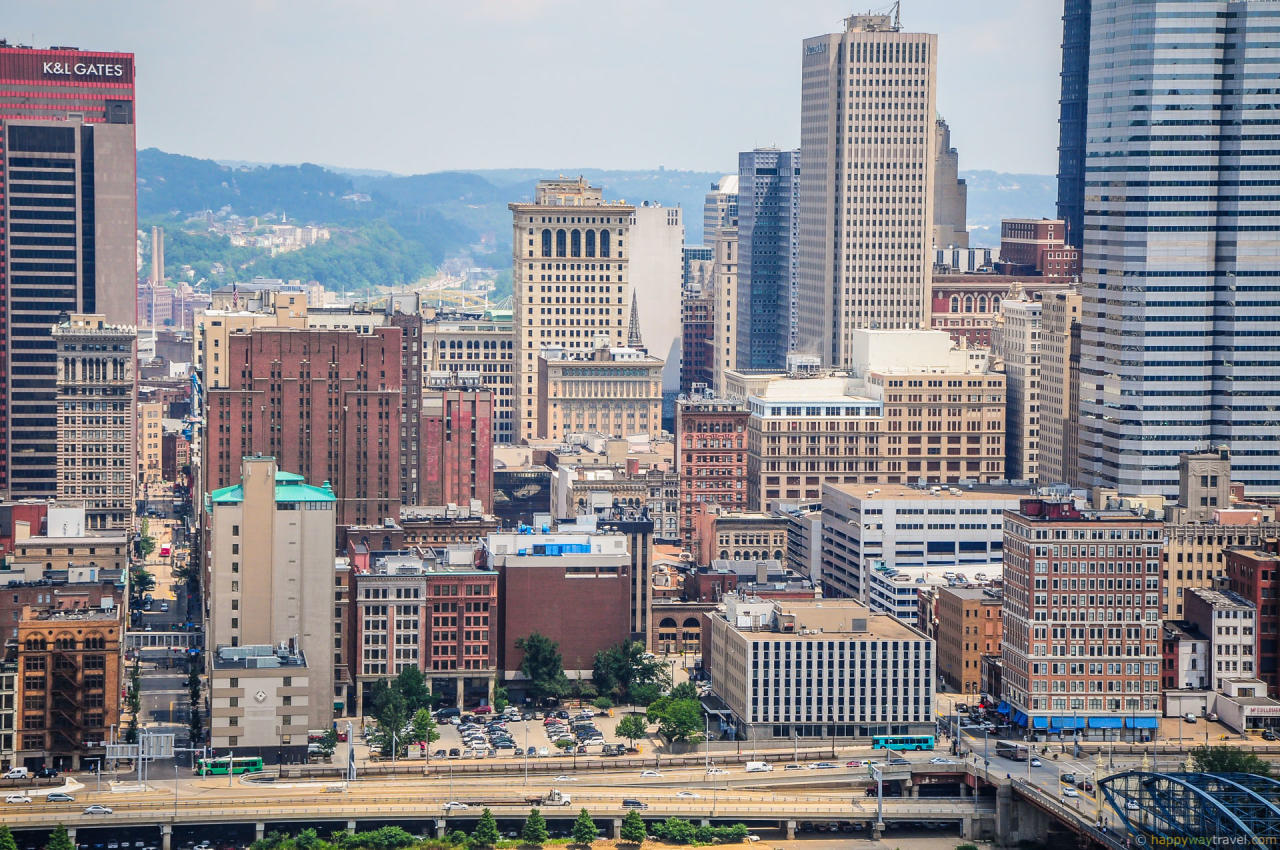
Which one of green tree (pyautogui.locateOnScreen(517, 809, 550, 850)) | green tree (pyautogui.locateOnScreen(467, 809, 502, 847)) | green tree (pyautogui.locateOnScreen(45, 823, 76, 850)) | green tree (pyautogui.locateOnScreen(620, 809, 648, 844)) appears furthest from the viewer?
green tree (pyautogui.locateOnScreen(620, 809, 648, 844))

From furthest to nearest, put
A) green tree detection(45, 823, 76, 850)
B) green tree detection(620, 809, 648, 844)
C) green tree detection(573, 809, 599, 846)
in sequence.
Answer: green tree detection(620, 809, 648, 844), green tree detection(573, 809, 599, 846), green tree detection(45, 823, 76, 850)

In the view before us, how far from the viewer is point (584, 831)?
198m

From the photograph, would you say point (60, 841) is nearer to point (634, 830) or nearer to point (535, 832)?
point (535, 832)

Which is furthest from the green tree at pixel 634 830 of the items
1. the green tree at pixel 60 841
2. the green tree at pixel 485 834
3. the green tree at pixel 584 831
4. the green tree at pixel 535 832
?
the green tree at pixel 60 841

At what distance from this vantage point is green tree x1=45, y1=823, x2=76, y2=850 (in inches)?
7530

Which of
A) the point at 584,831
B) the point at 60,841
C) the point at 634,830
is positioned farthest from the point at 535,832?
the point at 60,841

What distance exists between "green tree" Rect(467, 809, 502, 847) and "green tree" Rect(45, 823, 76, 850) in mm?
27502

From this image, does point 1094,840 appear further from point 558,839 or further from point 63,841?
point 63,841

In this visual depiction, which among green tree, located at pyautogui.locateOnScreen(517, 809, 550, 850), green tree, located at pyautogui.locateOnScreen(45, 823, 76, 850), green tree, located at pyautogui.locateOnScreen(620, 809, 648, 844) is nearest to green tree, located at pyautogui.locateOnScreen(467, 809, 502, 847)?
green tree, located at pyautogui.locateOnScreen(517, 809, 550, 850)

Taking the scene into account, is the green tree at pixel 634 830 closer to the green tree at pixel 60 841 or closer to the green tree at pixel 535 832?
the green tree at pixel 535 832

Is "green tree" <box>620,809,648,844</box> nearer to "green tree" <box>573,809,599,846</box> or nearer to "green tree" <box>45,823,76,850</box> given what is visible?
"green tree" <box>573,809,599,846</box>

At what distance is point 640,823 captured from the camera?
7825 inches

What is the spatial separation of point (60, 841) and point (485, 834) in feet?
95.8

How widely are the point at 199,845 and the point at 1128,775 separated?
6473 centimetres
